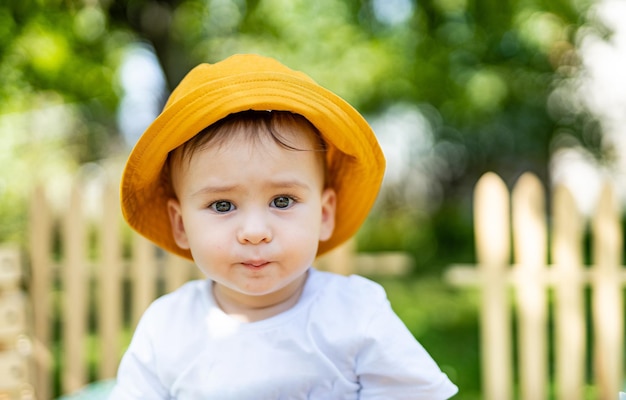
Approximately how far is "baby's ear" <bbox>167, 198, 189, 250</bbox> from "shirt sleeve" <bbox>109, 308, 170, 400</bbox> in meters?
0.24

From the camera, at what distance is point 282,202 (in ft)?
5.33

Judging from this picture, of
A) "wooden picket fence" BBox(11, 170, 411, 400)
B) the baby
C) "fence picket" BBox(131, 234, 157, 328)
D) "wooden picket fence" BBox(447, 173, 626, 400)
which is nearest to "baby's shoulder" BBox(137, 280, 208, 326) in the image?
the baby

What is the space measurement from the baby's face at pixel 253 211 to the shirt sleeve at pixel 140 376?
295 millimetres

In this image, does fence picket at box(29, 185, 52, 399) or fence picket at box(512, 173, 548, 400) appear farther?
fence picket at box(29, 185, 52, 399)

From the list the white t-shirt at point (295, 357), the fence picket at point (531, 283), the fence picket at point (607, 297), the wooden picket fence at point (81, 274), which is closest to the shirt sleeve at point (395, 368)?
the white t-shirt at point (295, 357)

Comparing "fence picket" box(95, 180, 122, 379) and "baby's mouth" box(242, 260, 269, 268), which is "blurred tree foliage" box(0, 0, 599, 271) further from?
"baby's mouth" box(242, 260, 269, 268)

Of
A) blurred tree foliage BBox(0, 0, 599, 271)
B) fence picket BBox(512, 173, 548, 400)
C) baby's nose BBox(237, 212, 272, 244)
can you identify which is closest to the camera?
baby's nose BBox(237, 212, 272, 244)

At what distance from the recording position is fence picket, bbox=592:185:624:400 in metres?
3.87

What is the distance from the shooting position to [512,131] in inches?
403

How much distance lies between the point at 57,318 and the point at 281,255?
6220 millimetres

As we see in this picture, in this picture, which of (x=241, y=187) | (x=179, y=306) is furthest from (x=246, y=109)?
(x=179, y=306)

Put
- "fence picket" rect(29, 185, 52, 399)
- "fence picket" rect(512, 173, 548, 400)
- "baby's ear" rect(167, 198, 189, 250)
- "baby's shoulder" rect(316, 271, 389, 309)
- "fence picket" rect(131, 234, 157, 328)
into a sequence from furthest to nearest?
"fence picket" rect(131, 234, 157, 328), "fence picket" rect(29, 185, 52, 399), "fence picket" rect(512, 173, 548, 400), "baby's ear" rect(167, 198, 189, 250), "baby's shoulder" rect(316, 271, 389, 309)

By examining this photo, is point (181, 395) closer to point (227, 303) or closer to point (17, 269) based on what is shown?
point (227, 303)

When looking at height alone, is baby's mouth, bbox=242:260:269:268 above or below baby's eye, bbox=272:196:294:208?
below
